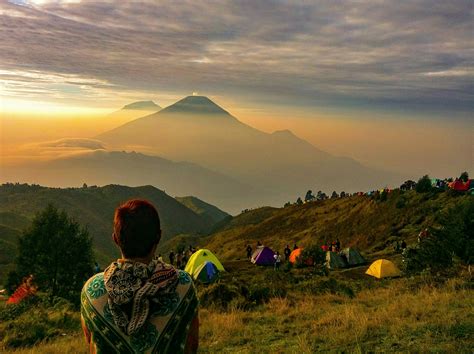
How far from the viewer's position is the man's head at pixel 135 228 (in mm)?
2979

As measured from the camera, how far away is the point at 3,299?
2888 cm

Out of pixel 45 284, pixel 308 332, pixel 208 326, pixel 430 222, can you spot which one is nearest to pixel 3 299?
pixel 45 284

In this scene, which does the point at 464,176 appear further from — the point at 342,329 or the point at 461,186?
the point at 342,329

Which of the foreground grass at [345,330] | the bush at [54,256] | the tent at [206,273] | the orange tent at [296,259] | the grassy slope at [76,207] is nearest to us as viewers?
the foreground grass at [345,330]

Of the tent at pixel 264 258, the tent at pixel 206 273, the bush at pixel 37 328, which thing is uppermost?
the bush at pixel 37 328

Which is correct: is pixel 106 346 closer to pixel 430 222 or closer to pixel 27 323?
pixel 27 323

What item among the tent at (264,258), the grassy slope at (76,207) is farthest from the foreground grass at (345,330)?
the grassy slope at (76,207)

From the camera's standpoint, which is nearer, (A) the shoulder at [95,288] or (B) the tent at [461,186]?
(A) the shoulder at [95,288]

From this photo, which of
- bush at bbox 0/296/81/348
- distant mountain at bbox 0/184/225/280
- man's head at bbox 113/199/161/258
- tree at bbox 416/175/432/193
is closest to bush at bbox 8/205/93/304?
bush at bbox 0/296/81/348

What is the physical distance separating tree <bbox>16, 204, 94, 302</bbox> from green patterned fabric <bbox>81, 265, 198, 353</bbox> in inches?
988

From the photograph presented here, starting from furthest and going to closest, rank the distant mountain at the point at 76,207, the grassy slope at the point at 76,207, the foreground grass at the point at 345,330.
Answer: the grassy slope at the point at 76,207, the distant mountain at the point at 76,207, the foreground grass at the point at 345,330

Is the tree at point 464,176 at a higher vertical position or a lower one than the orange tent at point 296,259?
higher

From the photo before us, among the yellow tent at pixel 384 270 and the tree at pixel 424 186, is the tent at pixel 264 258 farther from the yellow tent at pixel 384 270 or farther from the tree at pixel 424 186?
the tree at pixel 424 186

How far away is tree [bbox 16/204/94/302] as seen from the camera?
26391 mm
